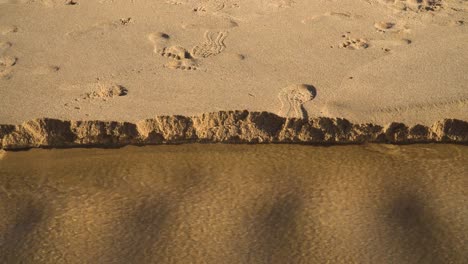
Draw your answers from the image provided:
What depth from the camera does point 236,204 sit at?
4.00m

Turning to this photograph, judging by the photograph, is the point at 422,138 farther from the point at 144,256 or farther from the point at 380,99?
the point at 144,256

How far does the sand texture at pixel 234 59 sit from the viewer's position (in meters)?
4.70

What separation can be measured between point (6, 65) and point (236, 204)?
93.7 inches

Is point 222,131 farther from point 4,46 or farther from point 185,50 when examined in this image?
point 4,46

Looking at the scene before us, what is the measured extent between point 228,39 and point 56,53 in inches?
52.7

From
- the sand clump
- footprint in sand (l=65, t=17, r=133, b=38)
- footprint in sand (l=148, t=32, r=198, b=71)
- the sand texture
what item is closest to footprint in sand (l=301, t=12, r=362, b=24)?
the sand texture

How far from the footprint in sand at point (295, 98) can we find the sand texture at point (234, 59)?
0.04 feet

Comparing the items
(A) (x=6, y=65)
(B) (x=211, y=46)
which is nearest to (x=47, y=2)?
(A) (x=6, y=65)

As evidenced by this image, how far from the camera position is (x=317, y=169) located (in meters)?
4.22

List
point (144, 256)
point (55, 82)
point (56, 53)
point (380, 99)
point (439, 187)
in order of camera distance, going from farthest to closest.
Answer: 1. point (56, 53)
2. point (55, 82)
3. point (380, 99)
4. point (439, 187)
5. point (144, 256)

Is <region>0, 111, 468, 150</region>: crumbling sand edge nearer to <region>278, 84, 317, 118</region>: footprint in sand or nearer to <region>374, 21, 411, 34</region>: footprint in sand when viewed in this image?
<region>278, 84, 317, 118</region>: footprint in sand

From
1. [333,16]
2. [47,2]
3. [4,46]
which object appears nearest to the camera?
[4,46]

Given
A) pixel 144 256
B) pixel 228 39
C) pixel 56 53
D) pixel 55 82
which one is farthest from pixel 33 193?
pixel 228 39

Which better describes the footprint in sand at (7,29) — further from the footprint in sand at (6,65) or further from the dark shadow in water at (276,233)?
the dark shadow in water at (276,233)
